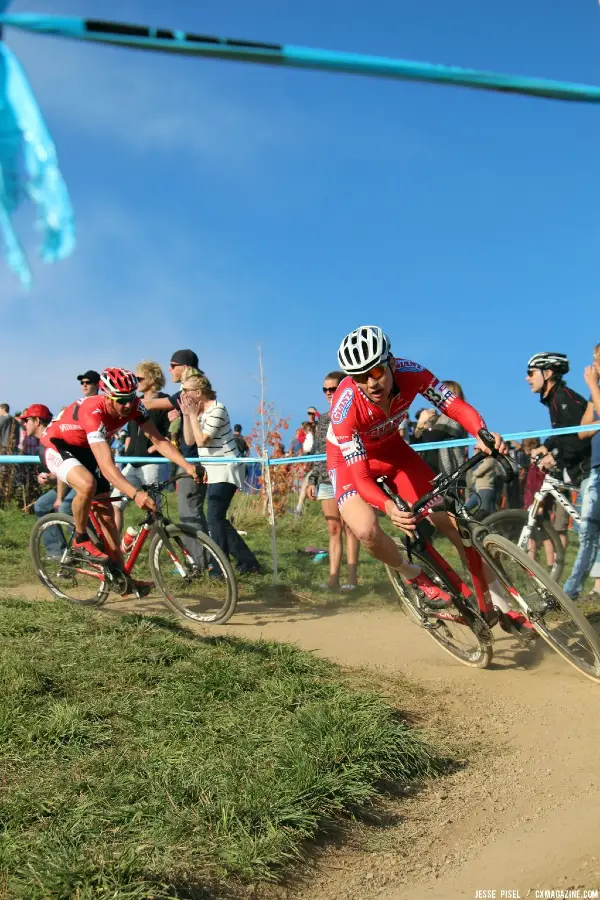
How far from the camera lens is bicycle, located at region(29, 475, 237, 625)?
7953 millimetres

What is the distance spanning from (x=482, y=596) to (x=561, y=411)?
8.85ft

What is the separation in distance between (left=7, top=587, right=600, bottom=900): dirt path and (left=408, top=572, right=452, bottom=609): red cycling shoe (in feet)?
1.67

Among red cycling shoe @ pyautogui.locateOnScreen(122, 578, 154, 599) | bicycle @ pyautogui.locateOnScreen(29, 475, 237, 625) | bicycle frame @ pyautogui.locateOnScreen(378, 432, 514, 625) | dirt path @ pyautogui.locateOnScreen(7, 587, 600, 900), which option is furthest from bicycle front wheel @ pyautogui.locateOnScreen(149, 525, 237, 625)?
bicycle frame @ pyautogui.locateOnScreen(378, 432, 514, 625)

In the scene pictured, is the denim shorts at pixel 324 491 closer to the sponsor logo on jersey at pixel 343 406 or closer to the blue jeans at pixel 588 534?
the blue jeans at pixel 588 534

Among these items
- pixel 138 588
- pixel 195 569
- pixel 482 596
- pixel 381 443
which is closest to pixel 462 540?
pixel 482 596

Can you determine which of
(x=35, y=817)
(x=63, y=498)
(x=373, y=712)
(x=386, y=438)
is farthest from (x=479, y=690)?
(x=63, y=498)

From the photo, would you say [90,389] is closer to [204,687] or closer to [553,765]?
[204,687]

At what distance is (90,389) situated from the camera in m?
9.77

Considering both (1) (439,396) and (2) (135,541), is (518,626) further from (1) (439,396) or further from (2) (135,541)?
(2) (135,541)

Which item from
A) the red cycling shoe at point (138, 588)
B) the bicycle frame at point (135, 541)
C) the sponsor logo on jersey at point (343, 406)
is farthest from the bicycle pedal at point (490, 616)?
the bicycle frame at point (135, 541)

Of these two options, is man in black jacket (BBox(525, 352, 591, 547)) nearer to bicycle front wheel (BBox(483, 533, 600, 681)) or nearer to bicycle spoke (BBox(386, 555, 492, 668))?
bicycle spoke (BBox(386, 555, 492, 668))

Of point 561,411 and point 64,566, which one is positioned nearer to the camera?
point 561,411

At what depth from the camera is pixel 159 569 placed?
811 centimetres

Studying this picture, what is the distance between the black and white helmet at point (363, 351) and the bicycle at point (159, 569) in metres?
2.84
